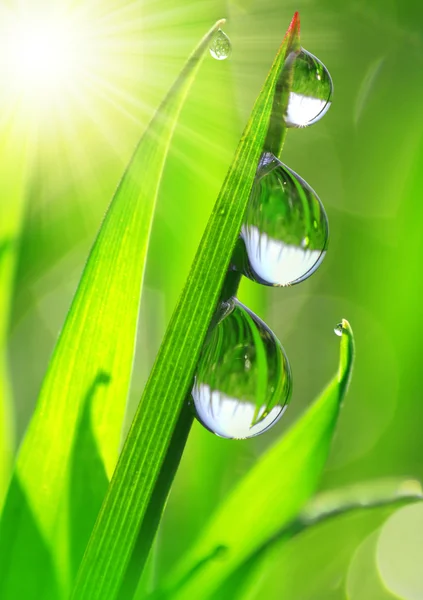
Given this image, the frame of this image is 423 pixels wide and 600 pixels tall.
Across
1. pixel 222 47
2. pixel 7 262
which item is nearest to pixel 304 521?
pixel 7 262

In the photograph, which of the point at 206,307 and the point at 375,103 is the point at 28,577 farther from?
the point at 375,103

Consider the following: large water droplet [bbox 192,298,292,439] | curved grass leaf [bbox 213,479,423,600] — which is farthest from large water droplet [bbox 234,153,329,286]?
curved grass leaf [bbox 213,479,423,600]

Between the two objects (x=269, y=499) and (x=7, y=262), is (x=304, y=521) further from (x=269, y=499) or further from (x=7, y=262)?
(x=7, y=262)

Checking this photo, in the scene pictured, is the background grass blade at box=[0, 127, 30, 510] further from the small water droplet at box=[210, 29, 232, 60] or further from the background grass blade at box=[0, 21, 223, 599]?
the small water droplet at box=[210, 29, 232, 60]

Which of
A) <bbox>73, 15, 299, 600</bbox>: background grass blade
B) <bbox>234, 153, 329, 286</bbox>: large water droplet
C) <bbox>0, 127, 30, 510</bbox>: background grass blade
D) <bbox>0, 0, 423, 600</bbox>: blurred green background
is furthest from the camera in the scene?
<bbox>0, 0, 423, 600</bbox>: blurred green background

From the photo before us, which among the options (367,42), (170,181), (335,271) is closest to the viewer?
(170,181)

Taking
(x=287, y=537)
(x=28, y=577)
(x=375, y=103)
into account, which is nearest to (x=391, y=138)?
(x=375, y=103)
